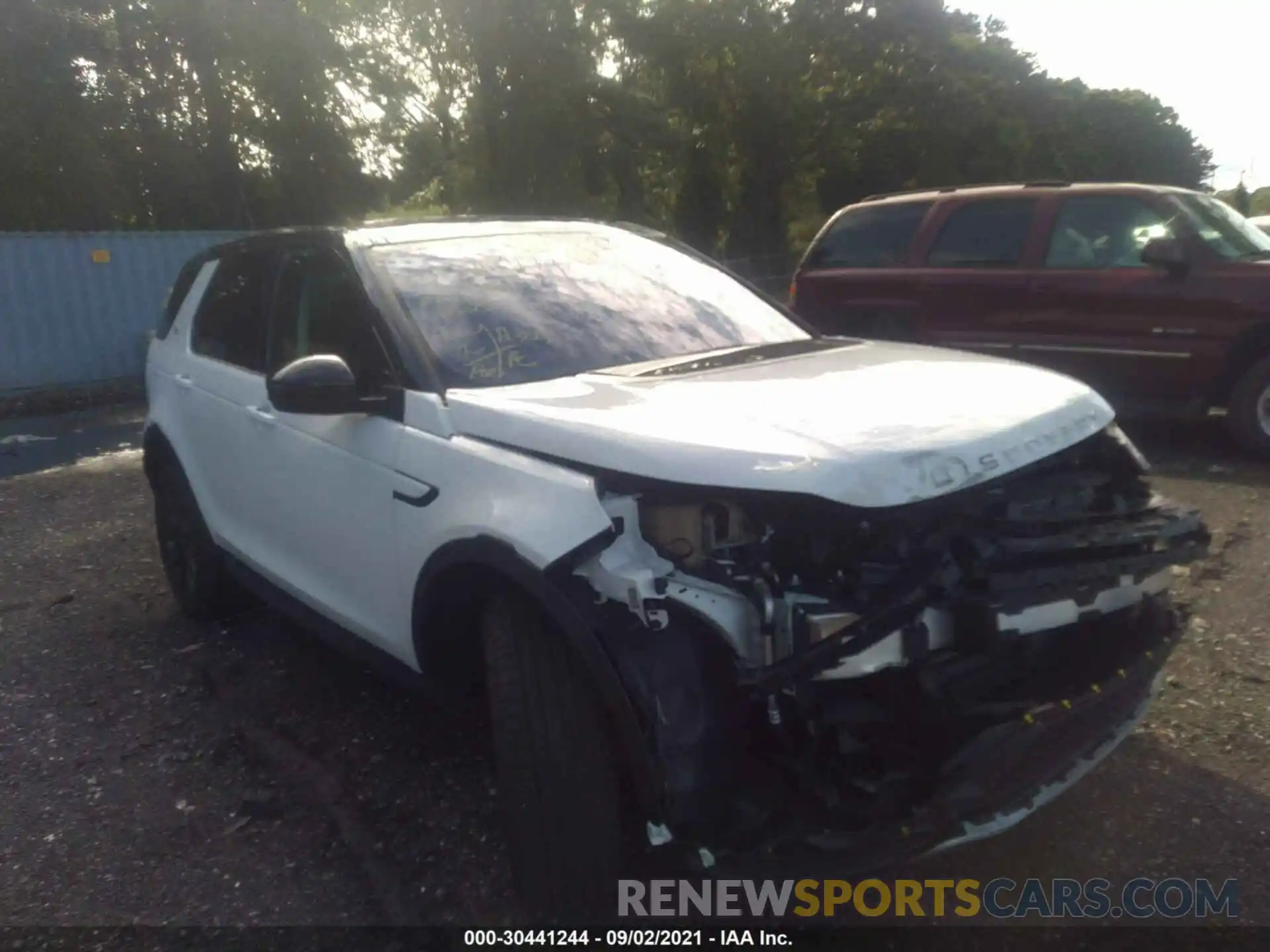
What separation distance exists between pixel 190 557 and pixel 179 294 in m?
1.26

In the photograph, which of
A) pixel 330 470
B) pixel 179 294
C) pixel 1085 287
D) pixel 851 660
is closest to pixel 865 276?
pixel 1085 287

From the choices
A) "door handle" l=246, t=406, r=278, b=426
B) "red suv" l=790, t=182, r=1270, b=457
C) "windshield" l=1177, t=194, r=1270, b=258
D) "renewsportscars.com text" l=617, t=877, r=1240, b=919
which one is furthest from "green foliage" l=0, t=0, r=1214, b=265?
"renewsportscars.com text" l=617, t=877, r=1240, b=919

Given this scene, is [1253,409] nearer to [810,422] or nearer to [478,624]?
[810,422]

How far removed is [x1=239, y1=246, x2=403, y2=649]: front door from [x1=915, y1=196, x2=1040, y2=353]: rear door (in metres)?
5.40

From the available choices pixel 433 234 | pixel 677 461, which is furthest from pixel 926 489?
pixel 433 234

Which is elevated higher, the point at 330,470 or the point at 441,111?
the point at 441,111

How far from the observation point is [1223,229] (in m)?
7.57

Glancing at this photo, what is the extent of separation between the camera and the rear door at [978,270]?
8117mm

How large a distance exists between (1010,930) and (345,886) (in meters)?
1.73

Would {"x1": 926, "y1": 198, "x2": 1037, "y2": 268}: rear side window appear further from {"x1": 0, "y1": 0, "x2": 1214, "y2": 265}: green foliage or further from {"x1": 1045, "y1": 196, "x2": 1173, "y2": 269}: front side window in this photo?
{"x1": 0, "y1": 0, "x2": 1214, "y2": 265}: green foliage

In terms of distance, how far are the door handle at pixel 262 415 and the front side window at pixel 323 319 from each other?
0.15 metres

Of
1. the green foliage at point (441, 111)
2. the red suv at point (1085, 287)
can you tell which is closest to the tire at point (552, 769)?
the red suv at point (1085, 287)

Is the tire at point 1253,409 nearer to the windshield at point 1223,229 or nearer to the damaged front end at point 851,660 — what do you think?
the windshield at point 1223,229

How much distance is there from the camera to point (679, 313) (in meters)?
3.88
